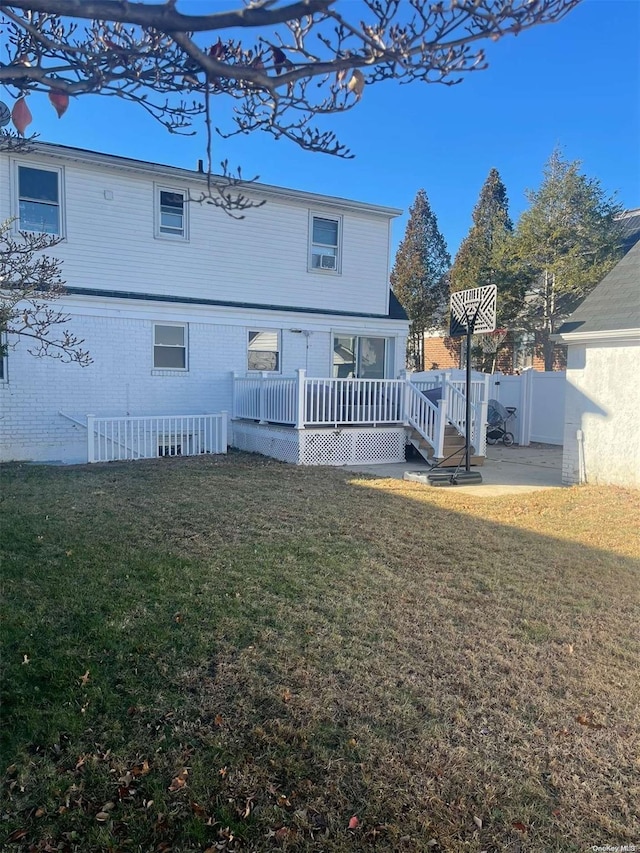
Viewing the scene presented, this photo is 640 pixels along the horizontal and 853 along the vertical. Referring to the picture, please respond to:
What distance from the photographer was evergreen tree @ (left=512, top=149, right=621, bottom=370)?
1950 cm

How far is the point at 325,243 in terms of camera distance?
13.8 m

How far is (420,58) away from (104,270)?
35.0 ft

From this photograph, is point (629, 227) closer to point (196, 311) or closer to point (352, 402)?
point (352, 402)

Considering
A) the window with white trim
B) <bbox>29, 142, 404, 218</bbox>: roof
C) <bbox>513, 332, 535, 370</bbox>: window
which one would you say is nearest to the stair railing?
the window with white trim

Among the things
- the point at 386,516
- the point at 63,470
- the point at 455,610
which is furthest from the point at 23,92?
the point at 63,470

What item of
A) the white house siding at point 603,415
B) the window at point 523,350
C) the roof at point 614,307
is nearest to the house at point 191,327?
the white house siding at point 603,415

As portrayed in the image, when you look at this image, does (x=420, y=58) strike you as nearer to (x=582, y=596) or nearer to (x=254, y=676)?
(x=254, y=676)

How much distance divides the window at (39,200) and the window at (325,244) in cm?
569

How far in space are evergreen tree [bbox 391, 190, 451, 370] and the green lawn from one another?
23.0 m

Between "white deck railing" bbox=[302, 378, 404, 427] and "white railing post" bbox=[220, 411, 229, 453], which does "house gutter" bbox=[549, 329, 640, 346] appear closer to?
"white deck railing" bbox=[302, 378, 404, 427]

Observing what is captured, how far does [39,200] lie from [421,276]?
20693 millimetres

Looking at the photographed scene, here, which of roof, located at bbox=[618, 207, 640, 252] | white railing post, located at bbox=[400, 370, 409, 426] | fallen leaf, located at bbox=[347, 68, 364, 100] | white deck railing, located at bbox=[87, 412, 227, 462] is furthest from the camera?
roof, located at bbox=[618, 207, 640, 252]

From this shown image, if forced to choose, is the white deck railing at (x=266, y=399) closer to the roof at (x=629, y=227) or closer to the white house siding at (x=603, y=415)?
the white house siding at (x=603, y=415)

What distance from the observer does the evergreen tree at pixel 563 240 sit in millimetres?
19500
